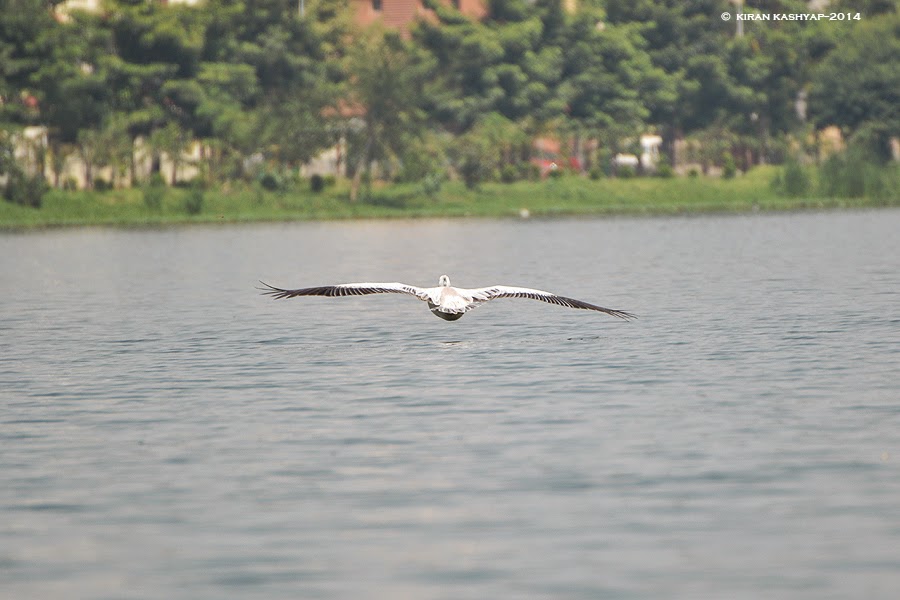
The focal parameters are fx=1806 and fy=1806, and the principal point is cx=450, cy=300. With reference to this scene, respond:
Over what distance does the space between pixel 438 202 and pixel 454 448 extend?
70.5m

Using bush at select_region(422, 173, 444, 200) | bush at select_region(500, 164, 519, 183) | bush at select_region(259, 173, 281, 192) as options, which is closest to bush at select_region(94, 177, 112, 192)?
bush at select_region(259, 173, 281, 192)

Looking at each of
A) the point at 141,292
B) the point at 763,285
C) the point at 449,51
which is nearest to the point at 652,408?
the point at 763,285

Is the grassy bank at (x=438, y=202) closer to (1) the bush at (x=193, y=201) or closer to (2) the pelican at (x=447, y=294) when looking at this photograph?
(1) the bush at (x=193, y=201)

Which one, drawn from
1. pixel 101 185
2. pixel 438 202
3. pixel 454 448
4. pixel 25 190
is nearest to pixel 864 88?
pixel 438 202

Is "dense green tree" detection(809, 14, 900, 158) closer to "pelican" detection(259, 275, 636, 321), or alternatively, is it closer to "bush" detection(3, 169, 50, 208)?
"bush" detection(3, 169, 50, 208)

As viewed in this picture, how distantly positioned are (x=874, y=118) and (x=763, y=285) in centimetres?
6700

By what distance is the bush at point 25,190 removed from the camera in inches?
2995

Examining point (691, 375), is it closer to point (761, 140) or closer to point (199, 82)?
point (199, 82)

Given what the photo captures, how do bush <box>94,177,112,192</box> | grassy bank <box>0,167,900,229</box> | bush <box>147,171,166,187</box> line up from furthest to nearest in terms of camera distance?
bush <box>147,171,166,187</box> → bush <box>94,177,112,192</box> → grassy bank <box>0,167,900,229</box>

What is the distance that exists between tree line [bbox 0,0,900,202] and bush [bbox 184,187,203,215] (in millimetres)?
3550

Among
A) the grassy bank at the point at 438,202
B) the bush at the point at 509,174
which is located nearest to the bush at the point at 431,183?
the grassy bank at the point at 438,202

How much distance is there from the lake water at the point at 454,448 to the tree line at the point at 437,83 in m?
47.0

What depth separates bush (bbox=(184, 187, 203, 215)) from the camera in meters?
80.5

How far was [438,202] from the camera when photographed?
284 feet
